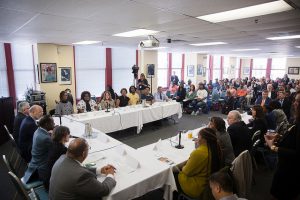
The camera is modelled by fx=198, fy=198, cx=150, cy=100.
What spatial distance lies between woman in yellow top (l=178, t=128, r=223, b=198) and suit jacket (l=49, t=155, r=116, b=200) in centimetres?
97

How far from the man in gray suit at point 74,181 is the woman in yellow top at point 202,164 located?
924 millimetres

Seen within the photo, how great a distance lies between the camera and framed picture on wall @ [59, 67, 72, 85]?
24.3ft

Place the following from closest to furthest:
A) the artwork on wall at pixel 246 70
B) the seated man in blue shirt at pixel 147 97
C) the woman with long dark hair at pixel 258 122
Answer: the woman with long dark hair at pixel 258 122 → the seated man in blue shirt at pixel 147 97 → the artwork on wall at pixel 246 70

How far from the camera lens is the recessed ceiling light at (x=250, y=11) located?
250cm

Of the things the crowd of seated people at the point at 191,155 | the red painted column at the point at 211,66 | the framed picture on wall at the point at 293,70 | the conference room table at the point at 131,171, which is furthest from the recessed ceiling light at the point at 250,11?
the framed picture on wall at the point at 293,70

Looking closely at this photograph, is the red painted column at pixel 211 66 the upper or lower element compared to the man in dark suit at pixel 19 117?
upper

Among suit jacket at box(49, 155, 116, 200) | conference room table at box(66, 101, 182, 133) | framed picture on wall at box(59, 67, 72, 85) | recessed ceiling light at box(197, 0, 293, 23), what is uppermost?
recessed ceiling light at box(197, 0, 293, 23)

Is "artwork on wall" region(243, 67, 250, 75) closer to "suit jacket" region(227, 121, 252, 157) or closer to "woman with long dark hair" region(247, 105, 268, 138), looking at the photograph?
"woman with long dark hair" region(247, 105, 268, 138)

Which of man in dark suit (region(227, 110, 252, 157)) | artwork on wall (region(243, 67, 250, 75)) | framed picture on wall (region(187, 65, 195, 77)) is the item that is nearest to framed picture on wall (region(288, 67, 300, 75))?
artwork on wall (region(243, 67, 250, 75))

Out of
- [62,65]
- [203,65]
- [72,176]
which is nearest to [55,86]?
[62,65]

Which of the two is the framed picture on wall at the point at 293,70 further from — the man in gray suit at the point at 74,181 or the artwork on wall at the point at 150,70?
the man in gray suit at the point at 74,181

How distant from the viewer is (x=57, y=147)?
7.13 ft

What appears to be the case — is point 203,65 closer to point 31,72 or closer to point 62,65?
point 62,65

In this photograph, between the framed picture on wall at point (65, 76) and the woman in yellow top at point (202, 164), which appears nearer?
the woman in yellow top at point (202, 164)
